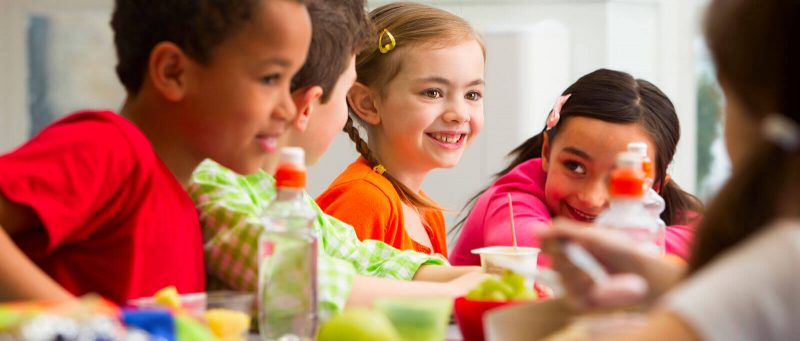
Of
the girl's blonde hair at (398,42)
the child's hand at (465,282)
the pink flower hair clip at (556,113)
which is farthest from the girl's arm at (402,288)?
the girl's blonde hair at (398,42)

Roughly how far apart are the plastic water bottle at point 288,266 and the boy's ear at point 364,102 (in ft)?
3.77

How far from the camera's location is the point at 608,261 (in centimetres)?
96

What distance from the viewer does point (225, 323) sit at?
1088 mm

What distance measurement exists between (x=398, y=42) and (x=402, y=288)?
0.93 metres

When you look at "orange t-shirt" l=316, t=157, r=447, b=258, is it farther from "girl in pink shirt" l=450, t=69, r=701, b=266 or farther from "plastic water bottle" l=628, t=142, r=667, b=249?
"plastic water bottle" l=628, t=142, r=667, b=249

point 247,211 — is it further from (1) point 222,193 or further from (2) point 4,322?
(2) point 4,322

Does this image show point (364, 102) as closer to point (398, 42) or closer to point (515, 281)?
point (398, 42)

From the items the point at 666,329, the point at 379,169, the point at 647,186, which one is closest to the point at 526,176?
the point at 379,169

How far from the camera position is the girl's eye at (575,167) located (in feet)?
7.25

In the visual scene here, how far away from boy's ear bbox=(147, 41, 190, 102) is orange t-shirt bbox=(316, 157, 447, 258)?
78cm

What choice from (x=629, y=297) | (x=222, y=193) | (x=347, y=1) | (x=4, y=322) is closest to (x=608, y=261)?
(x=629, y=297)

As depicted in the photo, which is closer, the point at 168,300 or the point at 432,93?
the point at 168,300

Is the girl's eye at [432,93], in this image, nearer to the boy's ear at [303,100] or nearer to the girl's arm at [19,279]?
the boy's ear at [303,100]

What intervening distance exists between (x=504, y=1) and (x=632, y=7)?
1.58 feet
